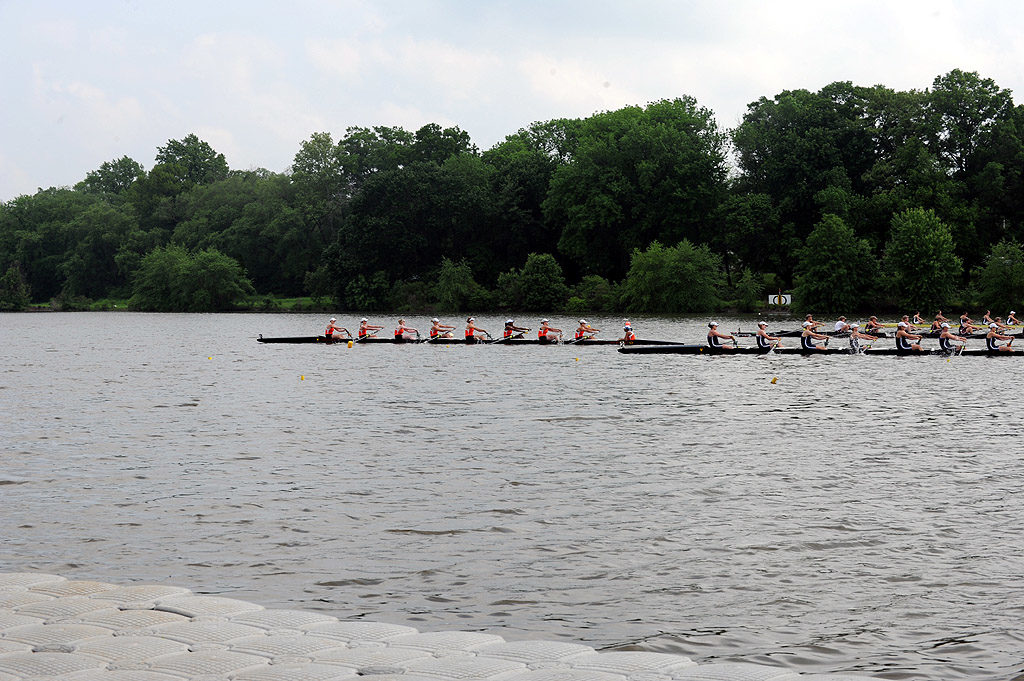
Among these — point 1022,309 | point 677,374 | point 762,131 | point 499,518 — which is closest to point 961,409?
point 677,374

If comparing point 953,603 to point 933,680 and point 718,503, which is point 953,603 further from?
point 718,503

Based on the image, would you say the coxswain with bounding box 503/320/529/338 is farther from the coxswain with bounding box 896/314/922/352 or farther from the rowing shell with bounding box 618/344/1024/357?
the coxswain with bounding box 896/314/922/352

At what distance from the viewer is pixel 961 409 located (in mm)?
23516

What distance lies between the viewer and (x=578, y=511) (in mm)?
13219

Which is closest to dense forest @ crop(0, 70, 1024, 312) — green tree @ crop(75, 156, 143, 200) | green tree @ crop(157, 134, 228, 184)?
green tree @ crop(157, 134, 228, 184)

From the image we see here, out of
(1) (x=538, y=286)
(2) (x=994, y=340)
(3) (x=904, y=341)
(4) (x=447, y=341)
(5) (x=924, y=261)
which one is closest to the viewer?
(2) (x=994, y=340)

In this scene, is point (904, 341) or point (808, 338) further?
point (808, 338)

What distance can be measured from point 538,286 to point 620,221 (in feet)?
32.8

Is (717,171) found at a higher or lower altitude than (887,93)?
lower

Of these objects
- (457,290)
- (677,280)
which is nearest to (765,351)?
(677,280)

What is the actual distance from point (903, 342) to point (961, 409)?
15.8m

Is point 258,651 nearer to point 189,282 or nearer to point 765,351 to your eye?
point 765,351

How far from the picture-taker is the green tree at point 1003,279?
216 feet

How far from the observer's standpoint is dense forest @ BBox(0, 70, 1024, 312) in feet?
244
